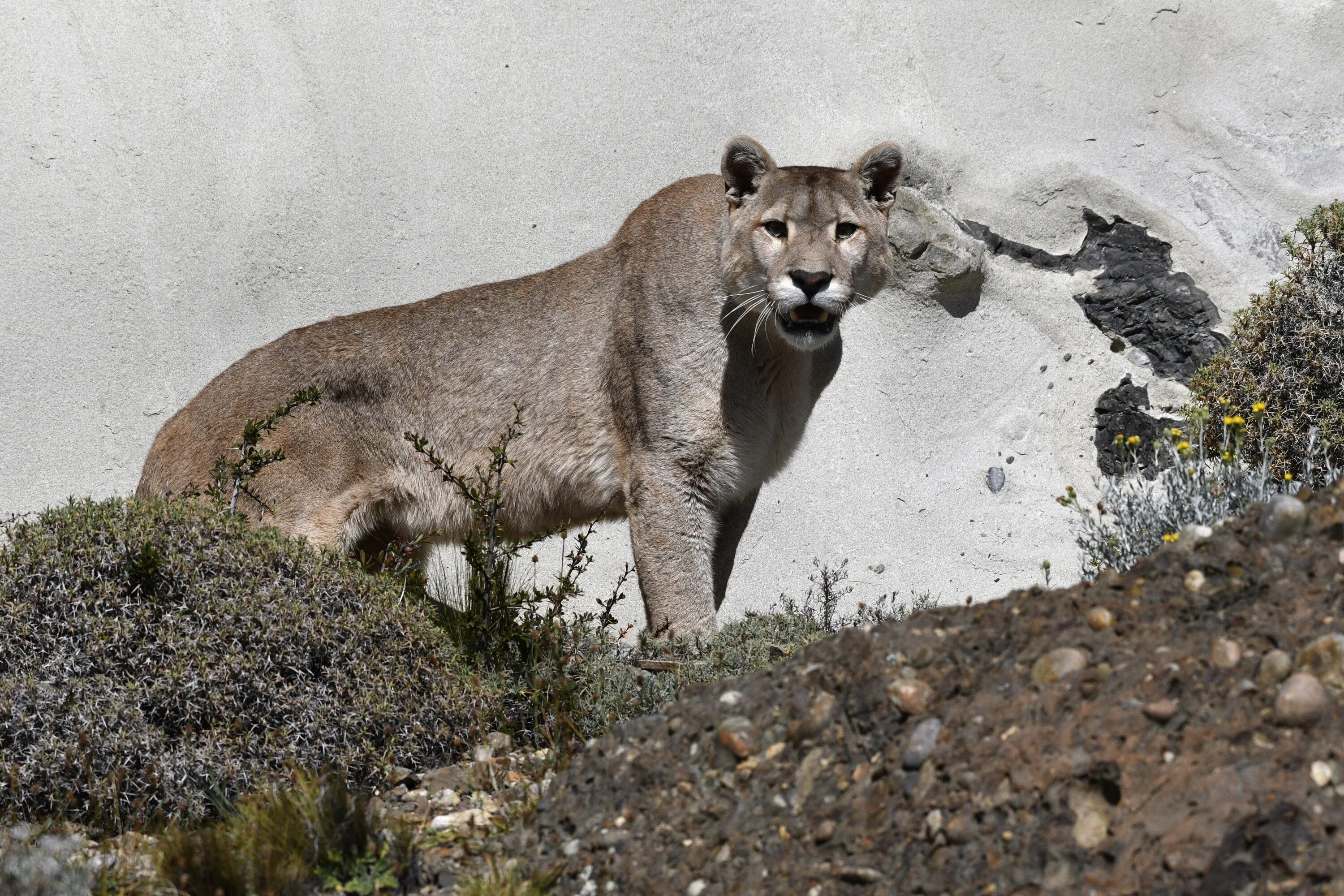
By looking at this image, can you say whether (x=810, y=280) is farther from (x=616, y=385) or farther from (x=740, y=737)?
(x=740, y=737)

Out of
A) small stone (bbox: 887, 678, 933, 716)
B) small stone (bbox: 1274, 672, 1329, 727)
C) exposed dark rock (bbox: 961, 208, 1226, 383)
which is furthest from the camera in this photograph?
exposed dark rock (bbox: 961, 208, 1226, 383)

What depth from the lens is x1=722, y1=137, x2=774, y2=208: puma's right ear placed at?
21.6 ft

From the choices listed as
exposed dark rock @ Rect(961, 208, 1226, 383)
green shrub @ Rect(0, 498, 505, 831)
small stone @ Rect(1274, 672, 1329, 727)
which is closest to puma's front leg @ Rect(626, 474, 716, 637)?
green shrub @ Rect(0, 498, 505, 831)

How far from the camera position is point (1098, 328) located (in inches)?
439

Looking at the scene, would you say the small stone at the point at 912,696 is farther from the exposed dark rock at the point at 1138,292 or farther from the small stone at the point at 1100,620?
the exposed dark rock at the point at 1138,292

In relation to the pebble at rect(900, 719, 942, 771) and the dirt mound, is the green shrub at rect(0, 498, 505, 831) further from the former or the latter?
the pebble at rect(900, 719, 942, 771)

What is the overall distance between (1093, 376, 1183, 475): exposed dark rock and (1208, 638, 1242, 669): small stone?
811 centimetres

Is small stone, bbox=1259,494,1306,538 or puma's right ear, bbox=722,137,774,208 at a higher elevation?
puma's right ear, bbox=722,137,774,208

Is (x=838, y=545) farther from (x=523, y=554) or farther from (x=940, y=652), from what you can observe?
(x=940, y=652)

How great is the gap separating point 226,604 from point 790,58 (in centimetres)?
834

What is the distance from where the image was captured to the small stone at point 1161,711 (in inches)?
106

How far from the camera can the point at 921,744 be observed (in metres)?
2.96

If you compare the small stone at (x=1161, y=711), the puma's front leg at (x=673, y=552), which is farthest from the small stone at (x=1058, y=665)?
the puma's front leg at (x=673, y=552)

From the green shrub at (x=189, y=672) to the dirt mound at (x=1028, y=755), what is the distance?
49.1 inches
